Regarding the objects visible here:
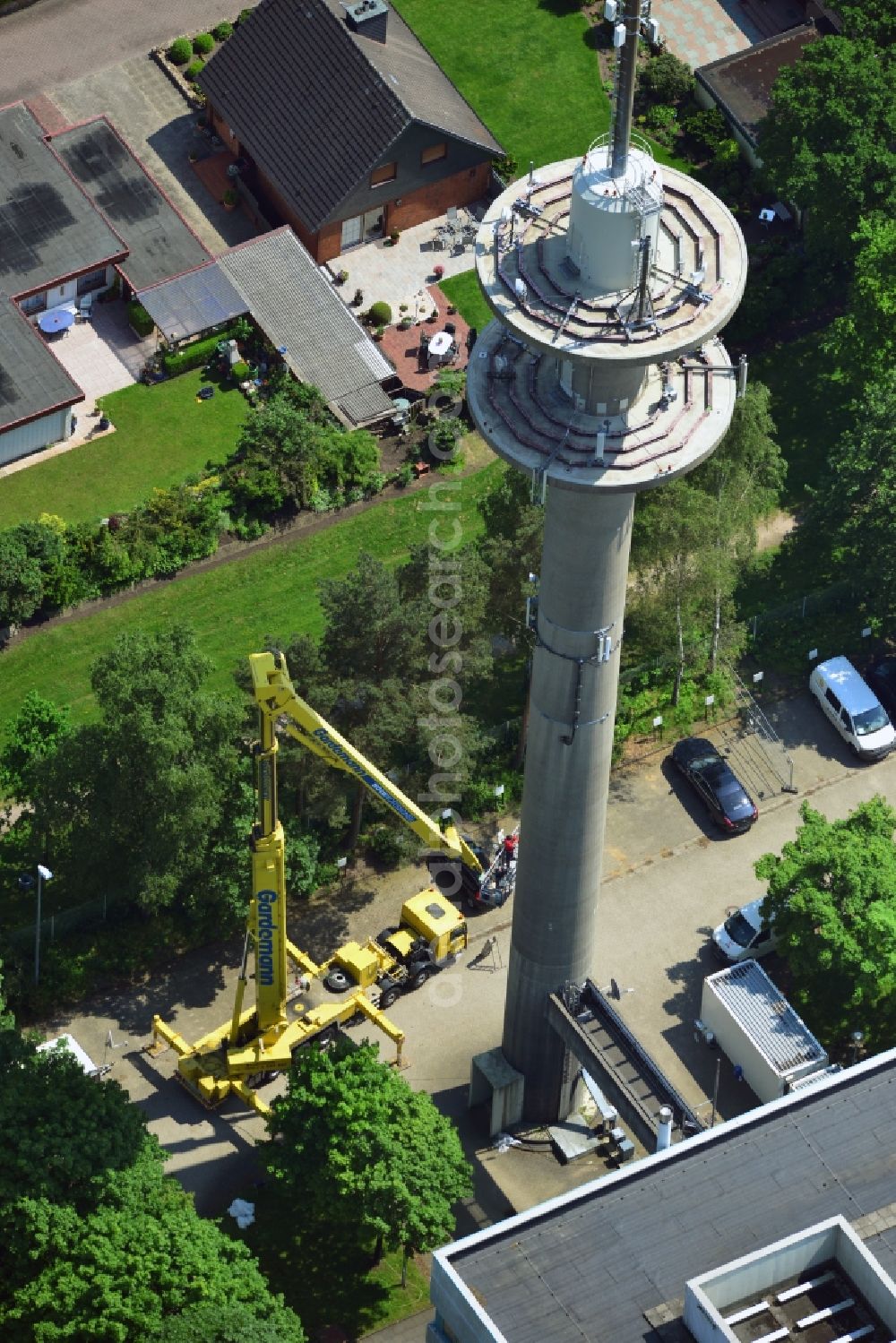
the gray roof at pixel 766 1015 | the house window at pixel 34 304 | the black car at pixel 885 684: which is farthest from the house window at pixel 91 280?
the gray roof at pixel 766 1015

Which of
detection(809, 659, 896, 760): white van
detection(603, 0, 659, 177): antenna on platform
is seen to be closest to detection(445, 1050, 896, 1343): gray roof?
detection(603, 0, 659, 177): antenna on platform

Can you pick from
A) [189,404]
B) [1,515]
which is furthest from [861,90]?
[1,515]

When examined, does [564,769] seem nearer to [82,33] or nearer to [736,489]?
[736,489]

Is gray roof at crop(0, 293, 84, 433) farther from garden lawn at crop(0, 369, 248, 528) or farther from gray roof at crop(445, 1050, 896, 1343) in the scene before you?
gray roof at crop(445, 1050, 896, 1343)

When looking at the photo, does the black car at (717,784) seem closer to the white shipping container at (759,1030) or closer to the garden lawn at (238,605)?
the white shipping container at (759,1030)

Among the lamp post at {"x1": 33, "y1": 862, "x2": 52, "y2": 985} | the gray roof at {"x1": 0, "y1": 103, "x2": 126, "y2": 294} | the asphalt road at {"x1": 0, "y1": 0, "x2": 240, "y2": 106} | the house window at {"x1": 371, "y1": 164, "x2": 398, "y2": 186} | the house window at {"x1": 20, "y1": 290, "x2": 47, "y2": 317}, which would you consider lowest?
the lamp post at {"x1": 33, "y1": 862, "x2": 52, "y2": 985}

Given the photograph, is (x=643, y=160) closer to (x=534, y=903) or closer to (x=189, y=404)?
(x=534, y=903)
